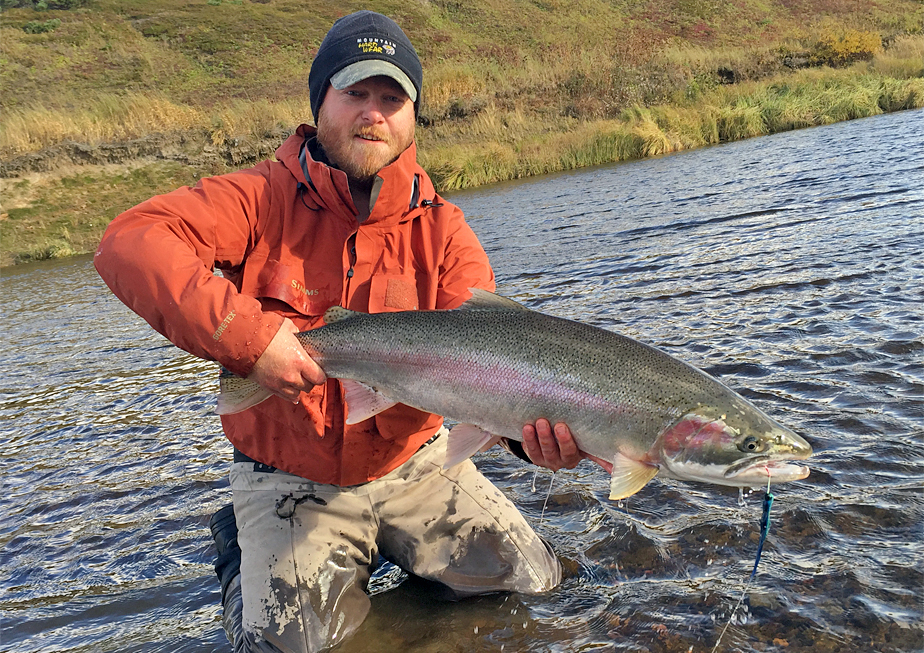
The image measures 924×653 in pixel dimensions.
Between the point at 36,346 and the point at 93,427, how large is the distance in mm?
4373

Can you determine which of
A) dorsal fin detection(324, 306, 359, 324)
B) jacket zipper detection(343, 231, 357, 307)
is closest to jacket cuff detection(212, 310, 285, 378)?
dorsal fin detection(324, 306, 359, 324)

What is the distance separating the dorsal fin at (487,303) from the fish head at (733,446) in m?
0.81

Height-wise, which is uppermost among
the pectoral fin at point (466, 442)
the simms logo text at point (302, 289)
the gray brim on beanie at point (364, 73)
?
the gray brim on beanie at point (364, 73)

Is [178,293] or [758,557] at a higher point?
[178,293]

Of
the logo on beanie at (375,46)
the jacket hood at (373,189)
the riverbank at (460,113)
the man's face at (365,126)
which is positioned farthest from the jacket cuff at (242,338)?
the riverbank at (460,113)

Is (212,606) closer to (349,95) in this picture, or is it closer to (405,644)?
(405,644)

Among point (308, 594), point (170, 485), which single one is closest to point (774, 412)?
point (308, 594)

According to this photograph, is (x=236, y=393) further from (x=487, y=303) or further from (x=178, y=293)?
(x=487, y=303)

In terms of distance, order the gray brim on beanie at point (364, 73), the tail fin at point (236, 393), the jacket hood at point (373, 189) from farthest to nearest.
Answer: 1. the gray brim on beanie at point (364, 73)
2. the jacket hood at point (373, 189)
3. the tail fin at point (236, 393)

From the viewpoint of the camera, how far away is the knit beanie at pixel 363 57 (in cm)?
346

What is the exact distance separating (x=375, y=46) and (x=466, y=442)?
206 cm

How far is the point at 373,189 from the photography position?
11.0 feet

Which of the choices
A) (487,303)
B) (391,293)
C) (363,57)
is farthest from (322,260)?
(363,57)

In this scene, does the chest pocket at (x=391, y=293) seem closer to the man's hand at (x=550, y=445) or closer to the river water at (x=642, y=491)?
the man's hand at (x=550, y=445)
